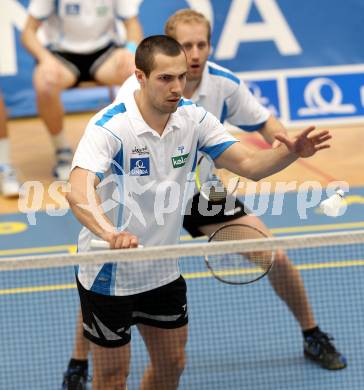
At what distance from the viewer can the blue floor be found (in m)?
5.83

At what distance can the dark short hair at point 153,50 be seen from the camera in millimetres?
4625

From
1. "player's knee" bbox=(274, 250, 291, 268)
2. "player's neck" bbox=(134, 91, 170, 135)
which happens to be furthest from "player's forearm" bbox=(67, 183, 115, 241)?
"player's knee" bbox=(274, 250, 291, 268)

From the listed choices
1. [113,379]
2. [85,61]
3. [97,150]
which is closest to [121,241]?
[97,150]

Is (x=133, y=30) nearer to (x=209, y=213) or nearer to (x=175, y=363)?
(x=209, y=213)

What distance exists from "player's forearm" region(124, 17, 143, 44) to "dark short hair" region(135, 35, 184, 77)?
487cm

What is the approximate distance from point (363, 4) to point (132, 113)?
6.96m

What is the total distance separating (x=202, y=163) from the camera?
603cm

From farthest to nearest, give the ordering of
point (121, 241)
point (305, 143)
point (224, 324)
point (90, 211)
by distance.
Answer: point (224, 324)
point (305, 143)
point (90, 211)
point (121, 241)

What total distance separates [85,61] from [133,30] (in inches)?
23.0

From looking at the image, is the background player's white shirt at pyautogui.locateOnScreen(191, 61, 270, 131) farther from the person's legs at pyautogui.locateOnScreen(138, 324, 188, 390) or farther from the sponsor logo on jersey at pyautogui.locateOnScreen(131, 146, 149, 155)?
the person's legs at pyautogui.locateOnScreen(138, 324, 188, 390)

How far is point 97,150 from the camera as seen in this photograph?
4.57m

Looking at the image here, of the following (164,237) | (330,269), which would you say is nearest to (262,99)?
(330,269)

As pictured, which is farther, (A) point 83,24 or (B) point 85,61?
(A) point 83,24

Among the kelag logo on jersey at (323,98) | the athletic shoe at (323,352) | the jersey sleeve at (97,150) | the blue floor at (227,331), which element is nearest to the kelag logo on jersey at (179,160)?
the jersey sleeve at (97,150)
